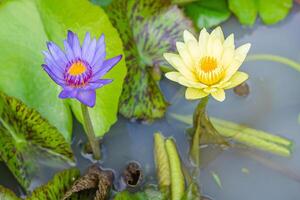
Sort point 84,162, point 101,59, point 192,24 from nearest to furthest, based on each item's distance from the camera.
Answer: point 101,59 < point 84,162 < point 192,24

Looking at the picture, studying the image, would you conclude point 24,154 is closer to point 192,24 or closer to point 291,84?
point 192,24

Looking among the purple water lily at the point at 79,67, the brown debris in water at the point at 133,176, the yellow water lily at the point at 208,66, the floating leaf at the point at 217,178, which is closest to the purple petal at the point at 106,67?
the purple water lily at the point at 79,67

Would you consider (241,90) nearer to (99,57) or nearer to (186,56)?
(186,56)

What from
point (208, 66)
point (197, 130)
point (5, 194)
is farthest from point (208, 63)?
point (5, 194)

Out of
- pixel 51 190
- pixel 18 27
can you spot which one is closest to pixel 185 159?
pixel 51 190

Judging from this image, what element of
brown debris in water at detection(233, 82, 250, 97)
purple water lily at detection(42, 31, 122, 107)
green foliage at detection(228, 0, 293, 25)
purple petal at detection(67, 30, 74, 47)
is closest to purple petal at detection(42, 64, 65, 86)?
purple water lily at detection(42, 31, 122, 107)

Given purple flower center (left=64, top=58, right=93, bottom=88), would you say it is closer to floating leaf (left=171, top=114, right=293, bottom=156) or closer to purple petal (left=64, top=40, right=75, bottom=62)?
purple petal (left=64, top=40, right=75, bottom=62)
